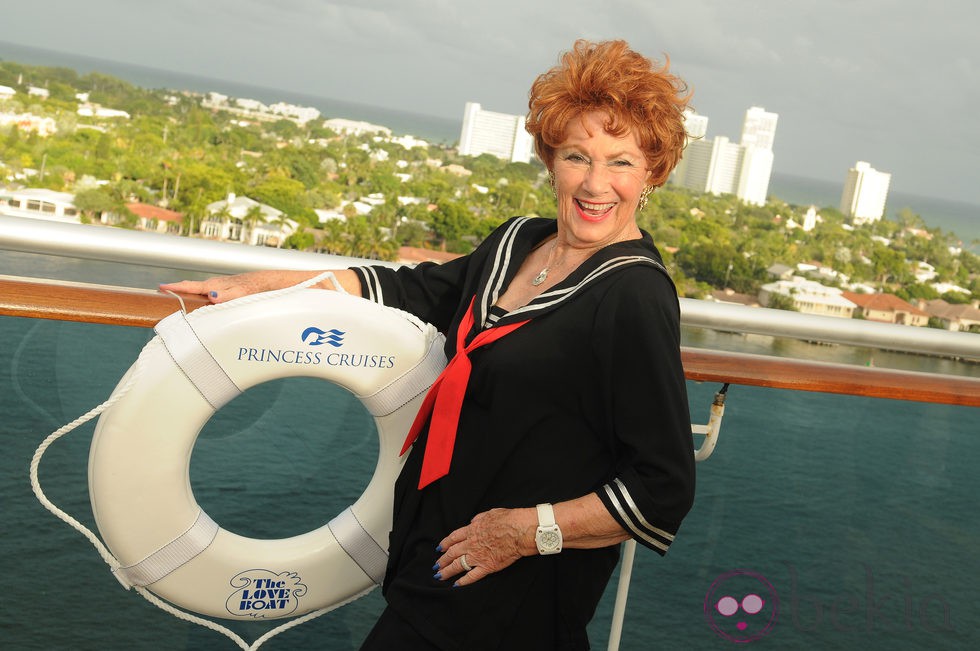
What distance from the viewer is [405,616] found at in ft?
3.96

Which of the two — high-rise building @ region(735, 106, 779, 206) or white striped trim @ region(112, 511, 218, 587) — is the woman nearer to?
white striped trim @ region(112, 511, 218, 587)

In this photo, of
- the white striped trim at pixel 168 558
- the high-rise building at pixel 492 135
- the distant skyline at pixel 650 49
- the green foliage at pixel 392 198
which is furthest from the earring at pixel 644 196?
the distant skyline at pixel 650 49

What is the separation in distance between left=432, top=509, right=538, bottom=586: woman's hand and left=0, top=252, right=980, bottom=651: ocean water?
1.30 ft

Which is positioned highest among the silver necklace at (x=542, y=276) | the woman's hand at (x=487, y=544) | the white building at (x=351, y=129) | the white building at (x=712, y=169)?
the white building at (x=712, y=169)

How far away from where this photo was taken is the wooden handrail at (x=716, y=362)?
1.35m

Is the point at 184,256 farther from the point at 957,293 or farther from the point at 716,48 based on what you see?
the point at 716,48

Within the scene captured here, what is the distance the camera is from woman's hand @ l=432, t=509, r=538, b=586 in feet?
3.67

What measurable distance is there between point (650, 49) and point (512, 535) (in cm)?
5490

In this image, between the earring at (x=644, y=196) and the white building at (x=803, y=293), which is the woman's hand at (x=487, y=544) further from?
the white building at (x=803, y=293)

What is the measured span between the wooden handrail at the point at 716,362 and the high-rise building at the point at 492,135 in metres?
24.8

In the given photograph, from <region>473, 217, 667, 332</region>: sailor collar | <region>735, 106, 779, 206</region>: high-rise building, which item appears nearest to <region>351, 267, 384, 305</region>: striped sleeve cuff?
<region>473, 217, 667, 332</region>: sailor collar

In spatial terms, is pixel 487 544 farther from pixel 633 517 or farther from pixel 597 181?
pixel 597 181

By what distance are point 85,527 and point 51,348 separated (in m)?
0.26

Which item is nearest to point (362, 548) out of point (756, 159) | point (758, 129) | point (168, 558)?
point (168, 558)
